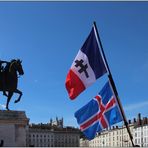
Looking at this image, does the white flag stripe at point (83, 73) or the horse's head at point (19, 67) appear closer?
the white flag stripe at point (83, 73)

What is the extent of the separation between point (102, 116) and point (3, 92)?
9690 mm

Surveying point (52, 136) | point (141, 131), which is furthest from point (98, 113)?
point (52, 136)

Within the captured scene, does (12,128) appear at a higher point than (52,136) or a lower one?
lower

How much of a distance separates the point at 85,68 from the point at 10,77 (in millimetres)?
9019

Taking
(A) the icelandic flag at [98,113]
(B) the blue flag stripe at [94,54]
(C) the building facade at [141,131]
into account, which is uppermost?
(C) the building facade at [141,131]

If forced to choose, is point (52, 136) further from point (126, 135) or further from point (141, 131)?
point (141, 131)

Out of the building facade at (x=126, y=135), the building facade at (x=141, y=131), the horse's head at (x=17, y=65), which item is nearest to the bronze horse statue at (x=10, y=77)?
the horse's head at (x=17, y=65)

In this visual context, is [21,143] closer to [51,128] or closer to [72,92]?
[72,92]

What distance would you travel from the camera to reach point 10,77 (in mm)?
23438

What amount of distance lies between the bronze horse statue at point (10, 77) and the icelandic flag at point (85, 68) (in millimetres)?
8410

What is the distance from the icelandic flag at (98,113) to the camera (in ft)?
47.8

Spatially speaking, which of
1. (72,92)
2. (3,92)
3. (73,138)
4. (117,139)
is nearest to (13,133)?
(3,92)

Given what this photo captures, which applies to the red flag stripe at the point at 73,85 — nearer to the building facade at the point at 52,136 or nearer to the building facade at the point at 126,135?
the building facade at the point at 126,135

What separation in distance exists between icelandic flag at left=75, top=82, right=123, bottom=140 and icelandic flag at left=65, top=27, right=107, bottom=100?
55 cm
